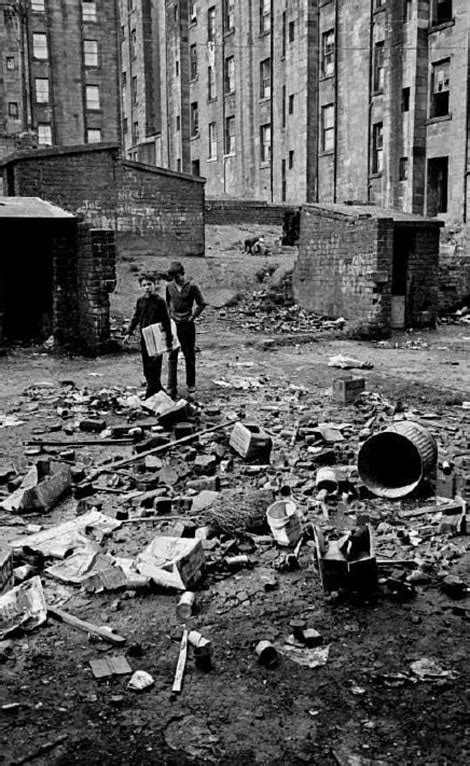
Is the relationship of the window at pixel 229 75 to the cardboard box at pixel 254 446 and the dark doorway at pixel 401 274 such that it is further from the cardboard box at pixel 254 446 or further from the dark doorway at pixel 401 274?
the cardboard box at pixel 254 446

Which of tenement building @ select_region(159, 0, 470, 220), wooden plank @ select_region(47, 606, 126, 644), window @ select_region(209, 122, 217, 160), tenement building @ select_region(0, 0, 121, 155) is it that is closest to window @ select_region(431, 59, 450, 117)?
tenement building @ select_region(159, 0, 470, 220)

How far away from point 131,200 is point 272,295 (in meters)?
5.64

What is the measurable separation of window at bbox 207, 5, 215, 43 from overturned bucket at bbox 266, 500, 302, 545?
46.4 meters

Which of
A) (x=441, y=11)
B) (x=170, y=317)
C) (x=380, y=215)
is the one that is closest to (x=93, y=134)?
(x=441, y=11)

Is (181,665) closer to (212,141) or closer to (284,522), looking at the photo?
(284,522)

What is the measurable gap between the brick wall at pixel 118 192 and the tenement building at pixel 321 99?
41.0ft

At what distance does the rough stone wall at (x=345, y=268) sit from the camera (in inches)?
666

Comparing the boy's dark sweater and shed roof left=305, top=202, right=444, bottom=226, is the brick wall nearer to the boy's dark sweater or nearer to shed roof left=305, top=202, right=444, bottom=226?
shed roof left=305, top=202, right=444, bottom=226

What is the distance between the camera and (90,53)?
161 feet

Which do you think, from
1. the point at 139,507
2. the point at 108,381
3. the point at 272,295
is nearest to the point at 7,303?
the point at 108,381

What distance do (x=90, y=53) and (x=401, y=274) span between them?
38.2m

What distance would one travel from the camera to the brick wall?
2048 cm

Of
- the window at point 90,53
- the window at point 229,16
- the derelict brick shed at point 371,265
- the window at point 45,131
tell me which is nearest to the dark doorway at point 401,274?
the derelict brick shed at point 371,265

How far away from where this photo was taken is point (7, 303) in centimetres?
1543
